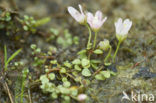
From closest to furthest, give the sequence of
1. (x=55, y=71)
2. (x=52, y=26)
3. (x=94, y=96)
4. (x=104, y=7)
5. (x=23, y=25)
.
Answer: (x=94, y=96)
(x=55, y=71)
(x=23, y=25)
(x=52, y=26)
(x=104, y=7)

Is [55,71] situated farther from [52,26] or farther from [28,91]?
[52,26]

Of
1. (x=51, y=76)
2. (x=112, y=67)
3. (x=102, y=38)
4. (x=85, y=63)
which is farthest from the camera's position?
(x=102, y=38)

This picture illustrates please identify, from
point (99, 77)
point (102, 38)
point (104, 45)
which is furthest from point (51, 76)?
point (102, 38)

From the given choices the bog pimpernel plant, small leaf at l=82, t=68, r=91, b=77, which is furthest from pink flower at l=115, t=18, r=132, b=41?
small leaf at l=82, t=68, r=91, b=77

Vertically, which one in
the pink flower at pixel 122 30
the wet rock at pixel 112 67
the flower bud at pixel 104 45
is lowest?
the wet rock at pixel 112 67

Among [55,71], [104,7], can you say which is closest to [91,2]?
[104,7]

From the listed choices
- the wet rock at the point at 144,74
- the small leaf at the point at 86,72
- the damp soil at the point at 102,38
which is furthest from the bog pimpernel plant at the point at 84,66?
the wet rock at the point at 144,74

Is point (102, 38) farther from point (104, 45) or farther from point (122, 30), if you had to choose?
point (122, 30)

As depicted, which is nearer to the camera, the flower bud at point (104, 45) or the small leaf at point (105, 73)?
the small leaf at point (105, 73)

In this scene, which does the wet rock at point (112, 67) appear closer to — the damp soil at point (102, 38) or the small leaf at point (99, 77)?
the damp soil at point (102, 38)
